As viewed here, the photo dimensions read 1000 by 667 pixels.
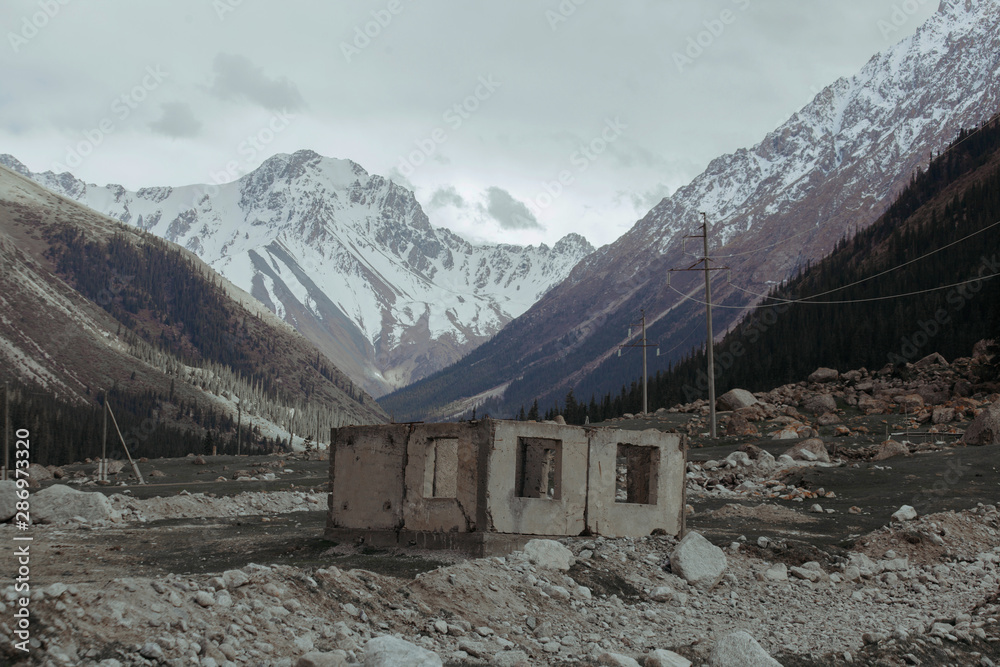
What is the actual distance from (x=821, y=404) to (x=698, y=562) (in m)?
39.1

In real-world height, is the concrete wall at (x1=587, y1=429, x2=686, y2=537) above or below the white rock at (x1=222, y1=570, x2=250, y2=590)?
above

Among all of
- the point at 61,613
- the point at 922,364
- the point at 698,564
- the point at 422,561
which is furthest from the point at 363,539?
the point at 922,364

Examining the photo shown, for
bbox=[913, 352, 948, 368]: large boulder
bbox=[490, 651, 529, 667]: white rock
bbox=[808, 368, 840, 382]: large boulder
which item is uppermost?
bbox=[913, 352, 948, 368]: large boulder

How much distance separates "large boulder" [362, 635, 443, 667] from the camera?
8.91 meters

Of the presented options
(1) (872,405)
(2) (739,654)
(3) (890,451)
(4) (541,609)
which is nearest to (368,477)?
(4) (541,609)

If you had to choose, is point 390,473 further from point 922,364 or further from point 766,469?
point 922,364

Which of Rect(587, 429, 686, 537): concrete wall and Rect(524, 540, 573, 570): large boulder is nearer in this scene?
Rect(524, 540, 573, 570): large boulder

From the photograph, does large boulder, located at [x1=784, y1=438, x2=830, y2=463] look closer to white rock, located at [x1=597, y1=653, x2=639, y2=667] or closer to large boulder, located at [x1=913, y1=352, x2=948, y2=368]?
white rock, located at [x1=597, y1=653, x2=639, y2=667]

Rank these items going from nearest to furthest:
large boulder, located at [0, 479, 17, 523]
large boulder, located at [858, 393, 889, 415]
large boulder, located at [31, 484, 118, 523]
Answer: large boulder, located at [0, 479, 17, 523]
large boulder, located at [31, 484, 118, 523]
large boulder, located at [858, 393, 889, 415]

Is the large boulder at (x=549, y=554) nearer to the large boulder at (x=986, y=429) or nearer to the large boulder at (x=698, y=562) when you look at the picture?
the large boulder at (x=698, y=562)

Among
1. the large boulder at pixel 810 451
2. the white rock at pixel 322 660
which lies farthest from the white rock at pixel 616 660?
the large boulder at pixel 810 451

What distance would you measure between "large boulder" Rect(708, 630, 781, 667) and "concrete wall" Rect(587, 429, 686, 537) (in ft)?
19.9

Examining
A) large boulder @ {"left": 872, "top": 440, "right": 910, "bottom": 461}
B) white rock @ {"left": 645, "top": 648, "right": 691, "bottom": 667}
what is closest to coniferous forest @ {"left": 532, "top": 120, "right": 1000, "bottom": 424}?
large boulder @ {"left": 872, "top": 440, "right": 910, "bottom": 461}

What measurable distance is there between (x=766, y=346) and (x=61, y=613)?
9077 centimetres
